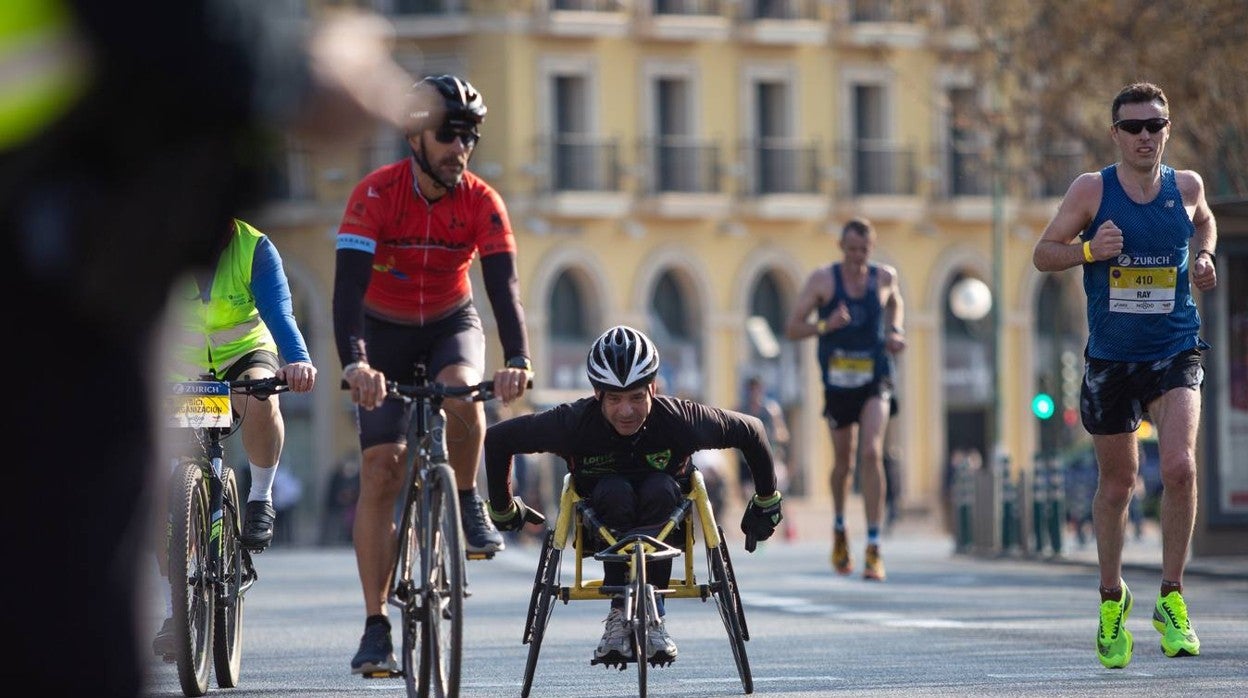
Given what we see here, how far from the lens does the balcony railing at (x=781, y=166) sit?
5906cm

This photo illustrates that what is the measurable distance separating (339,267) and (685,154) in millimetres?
49180

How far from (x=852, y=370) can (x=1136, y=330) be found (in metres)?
7.75

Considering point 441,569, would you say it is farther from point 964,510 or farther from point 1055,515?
point 964,510

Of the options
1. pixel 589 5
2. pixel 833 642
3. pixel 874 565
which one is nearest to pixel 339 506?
pixel 589 5

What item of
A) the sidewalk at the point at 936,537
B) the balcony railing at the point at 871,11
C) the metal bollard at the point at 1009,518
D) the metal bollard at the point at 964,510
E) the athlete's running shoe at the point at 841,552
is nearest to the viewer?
the athlete's running shoe at the point at 841,552

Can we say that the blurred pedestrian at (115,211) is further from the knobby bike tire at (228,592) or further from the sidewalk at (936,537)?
the sidewalk at (936,537)

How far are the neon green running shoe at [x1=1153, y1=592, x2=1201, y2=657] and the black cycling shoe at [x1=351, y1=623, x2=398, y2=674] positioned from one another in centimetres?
365

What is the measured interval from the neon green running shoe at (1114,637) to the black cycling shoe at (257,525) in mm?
3196

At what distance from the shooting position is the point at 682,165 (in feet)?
191

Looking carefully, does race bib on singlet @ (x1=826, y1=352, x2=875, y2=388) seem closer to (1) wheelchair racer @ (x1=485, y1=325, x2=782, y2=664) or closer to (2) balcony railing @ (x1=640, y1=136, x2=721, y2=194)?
(1) wheelchair racer @ (x1=485, y1=325, x2=782, y2=664)

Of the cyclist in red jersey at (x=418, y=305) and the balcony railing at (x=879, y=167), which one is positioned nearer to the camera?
the cyclist in red jersey at (x=418, y=305)

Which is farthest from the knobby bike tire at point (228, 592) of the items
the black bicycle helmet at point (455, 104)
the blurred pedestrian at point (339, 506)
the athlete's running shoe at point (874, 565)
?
the blurred pedestrian at point (339, 506)

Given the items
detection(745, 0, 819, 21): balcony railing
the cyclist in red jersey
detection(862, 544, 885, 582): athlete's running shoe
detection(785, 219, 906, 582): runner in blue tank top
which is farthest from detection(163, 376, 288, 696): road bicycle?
detection(745, 0, 819, 21): balcony railing

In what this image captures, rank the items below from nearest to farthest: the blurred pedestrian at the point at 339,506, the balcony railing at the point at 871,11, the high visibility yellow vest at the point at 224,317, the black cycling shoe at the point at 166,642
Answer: the black cycling shoe at the point at 166,642, the high visibility yellow vest at the point at 224,317, the blurred pedestrian at the point at 339,506, the balcony railing at the point at 871,11
